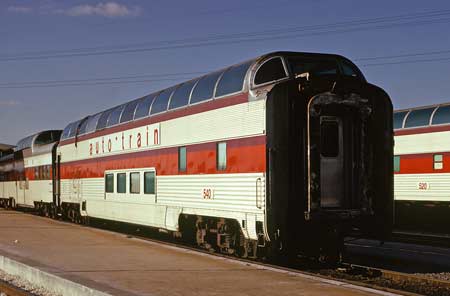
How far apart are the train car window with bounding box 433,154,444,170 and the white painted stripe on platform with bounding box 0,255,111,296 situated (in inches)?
592

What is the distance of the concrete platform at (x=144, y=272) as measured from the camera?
9.23 metres

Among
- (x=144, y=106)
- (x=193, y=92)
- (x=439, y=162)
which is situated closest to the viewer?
(x=193, y=92)

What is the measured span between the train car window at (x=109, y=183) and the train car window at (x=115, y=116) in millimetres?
1694

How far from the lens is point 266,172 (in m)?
11.9

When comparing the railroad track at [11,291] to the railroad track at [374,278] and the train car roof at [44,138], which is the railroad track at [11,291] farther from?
the train car roof at [44,138]

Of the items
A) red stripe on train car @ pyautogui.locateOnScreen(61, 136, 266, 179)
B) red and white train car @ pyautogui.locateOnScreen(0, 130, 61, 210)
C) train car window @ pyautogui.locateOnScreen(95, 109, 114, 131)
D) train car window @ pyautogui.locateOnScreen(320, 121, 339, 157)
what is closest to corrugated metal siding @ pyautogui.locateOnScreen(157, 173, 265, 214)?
red stripe on train car @ pyautogui.locateOnScreen(61, 136, 266, 179)

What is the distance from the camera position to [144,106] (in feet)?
62.4

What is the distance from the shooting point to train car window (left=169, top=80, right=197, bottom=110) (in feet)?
52.5

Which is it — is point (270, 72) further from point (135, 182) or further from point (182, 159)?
point (135, 182)

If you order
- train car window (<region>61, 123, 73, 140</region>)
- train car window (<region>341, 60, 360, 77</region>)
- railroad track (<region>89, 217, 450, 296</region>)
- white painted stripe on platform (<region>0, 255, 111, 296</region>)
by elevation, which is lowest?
railroad track (<region>89, 217, 450, 296</region>)

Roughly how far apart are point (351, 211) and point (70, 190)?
16646mm

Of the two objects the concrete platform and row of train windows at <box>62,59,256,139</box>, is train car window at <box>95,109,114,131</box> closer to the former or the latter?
row of train windows at <box>62,59,256,139</box>

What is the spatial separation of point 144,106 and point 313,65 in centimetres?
710

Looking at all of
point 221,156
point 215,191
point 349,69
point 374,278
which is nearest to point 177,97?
point 221,156
